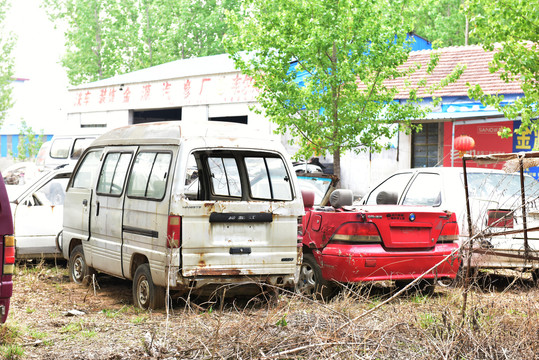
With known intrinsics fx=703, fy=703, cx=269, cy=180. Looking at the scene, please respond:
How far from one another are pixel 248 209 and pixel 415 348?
8.76 feet

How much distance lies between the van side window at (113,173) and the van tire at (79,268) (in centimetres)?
112

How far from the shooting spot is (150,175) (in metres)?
7.53

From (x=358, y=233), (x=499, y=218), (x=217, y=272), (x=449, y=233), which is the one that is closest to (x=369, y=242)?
(x=358, y=233)

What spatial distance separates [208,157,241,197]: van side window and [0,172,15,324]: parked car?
332 cm

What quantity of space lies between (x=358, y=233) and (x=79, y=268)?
382 cm

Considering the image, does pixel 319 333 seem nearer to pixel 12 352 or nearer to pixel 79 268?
pixel 12 352

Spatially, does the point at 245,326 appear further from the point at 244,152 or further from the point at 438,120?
the point at 438,120

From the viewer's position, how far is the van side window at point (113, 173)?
8109 millimetres

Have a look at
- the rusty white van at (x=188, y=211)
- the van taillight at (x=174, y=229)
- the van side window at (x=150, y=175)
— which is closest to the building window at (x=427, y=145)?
the rusty white van at (x=188, y=211)

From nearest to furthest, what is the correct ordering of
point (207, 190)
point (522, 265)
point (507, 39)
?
point (522, 265), point (207, 190), point (507, 39)

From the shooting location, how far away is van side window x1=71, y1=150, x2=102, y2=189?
A: 347 inches

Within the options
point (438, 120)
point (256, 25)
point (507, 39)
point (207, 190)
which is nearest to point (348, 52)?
point (256, 25)

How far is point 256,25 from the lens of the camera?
57.2 ft

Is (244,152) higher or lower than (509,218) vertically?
higher
